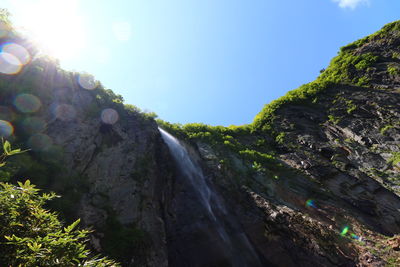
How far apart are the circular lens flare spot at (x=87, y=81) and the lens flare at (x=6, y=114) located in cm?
437

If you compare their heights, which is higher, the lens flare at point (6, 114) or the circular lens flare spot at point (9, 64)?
the circular lens flare spot at point (9, 64)

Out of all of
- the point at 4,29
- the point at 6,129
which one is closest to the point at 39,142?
the point at 6,129

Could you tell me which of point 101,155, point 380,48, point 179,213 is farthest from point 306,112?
point 101,155

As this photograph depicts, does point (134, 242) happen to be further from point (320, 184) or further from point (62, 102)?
point (320, 184)

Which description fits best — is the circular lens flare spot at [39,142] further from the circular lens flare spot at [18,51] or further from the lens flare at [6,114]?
the circular lens flare spot at [18,51]

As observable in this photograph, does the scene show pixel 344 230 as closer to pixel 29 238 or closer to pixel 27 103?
pixel 29 238

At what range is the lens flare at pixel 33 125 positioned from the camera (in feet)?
34.3

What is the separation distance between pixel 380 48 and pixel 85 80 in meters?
30.4

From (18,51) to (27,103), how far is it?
284 cm

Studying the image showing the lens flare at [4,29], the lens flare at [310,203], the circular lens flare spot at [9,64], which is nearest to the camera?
the circular lens flare spot at [9,64]

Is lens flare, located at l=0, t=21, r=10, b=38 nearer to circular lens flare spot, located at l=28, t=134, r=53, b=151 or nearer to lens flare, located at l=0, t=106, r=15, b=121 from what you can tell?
lens flare, located at l=0, t=106, r=15, b=121

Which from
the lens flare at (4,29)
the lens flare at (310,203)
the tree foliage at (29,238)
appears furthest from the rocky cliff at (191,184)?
the tree foliage at (29,238)

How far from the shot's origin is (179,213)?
40.5ft

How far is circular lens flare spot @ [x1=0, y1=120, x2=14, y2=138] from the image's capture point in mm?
9664
